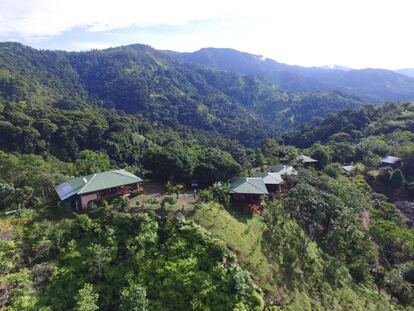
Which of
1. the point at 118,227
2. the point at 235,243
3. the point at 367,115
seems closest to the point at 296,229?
the point at 235,243

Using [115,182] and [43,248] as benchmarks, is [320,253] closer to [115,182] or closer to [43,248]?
[115,182]

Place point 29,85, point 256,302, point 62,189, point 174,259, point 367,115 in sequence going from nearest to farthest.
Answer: point 256,302 → point 174,259 → point 62,189 → point 367,115 → point 29,85

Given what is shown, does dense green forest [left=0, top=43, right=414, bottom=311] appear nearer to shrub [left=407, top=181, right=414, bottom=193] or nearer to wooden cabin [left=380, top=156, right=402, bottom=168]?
shrub [left=407, top=181, right=414, bottom=193]

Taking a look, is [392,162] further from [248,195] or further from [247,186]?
[248,195]

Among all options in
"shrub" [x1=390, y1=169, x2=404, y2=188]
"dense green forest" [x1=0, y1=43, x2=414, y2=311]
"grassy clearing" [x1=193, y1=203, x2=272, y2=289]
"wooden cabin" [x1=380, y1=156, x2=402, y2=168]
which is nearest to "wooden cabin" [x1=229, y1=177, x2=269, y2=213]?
"dense green forest" [x1=0, y1=43, x2=414, y2=311]

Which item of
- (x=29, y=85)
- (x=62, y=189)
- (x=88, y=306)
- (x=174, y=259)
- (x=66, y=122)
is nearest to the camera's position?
(x=88, y=306)

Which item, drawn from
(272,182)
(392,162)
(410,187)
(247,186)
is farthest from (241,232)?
(392,162)
